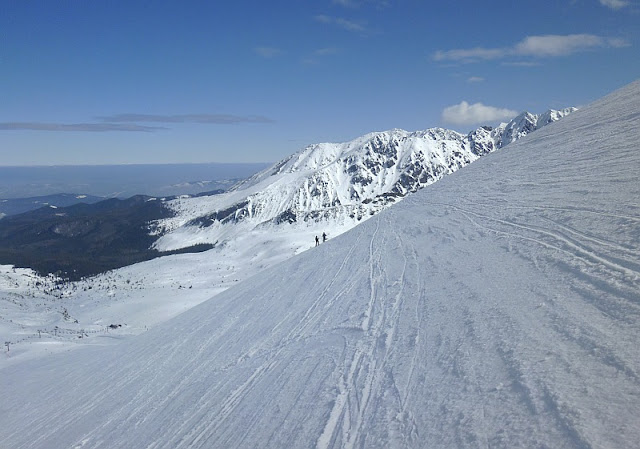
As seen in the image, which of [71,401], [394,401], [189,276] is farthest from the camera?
[189,276]

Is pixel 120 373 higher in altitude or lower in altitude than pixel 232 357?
lower

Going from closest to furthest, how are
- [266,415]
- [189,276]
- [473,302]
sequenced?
[266,415]
[473,302]
[189,276]

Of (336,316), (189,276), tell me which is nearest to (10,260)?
(189,276)

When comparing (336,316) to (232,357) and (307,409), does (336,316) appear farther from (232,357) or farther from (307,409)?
(307,409)

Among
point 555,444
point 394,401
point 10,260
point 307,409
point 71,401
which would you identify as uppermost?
point 555,444

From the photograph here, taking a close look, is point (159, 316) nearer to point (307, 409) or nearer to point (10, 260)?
point (307, 409)

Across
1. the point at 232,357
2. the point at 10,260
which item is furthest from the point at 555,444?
the point at 10,260

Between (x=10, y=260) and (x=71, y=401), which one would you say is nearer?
(x=71, y=401)
